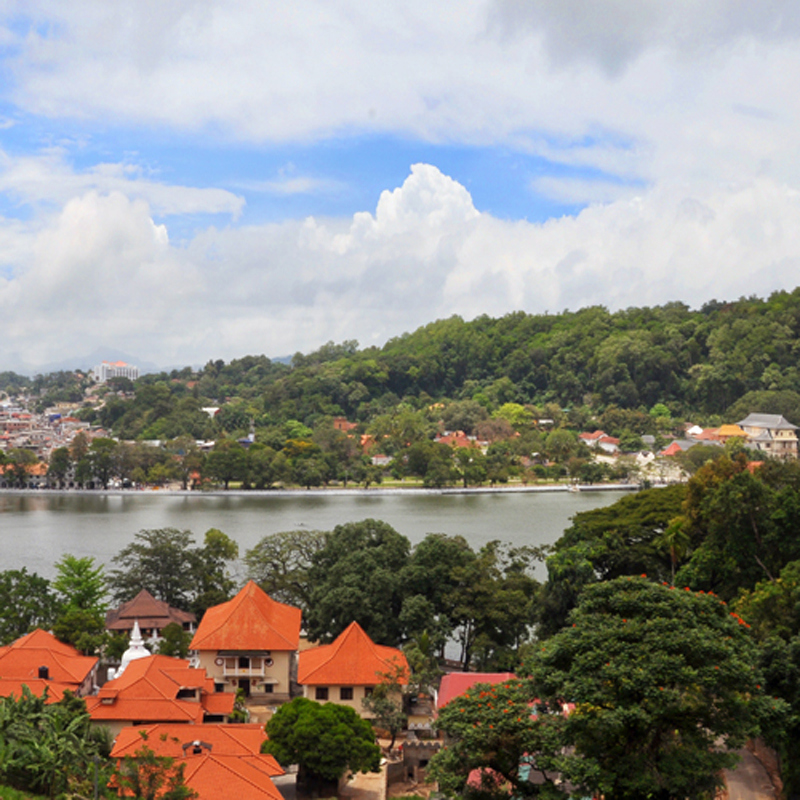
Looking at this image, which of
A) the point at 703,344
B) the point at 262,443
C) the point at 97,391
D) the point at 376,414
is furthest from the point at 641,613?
the point at 97,391

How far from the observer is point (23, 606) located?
61.4ft

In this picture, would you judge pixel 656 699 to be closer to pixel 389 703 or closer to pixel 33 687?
pixel 389 703

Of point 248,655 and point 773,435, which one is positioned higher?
point 773,435

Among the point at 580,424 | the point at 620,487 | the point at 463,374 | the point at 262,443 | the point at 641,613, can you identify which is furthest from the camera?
the point at 463,374

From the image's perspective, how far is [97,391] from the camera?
123812 mm

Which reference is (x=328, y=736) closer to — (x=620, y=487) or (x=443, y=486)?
(x=443, y=486)

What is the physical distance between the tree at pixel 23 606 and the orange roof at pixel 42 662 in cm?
233

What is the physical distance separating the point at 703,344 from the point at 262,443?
45.9 metres

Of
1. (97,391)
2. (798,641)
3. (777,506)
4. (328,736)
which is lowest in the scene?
(328,736)

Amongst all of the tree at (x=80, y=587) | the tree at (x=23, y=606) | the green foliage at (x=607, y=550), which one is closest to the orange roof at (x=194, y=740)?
the green foliage at (x=607, y=550)

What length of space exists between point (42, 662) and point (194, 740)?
4.98m

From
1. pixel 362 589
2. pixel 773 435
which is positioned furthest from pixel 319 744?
pixel 773 435

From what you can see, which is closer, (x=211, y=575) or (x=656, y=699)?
(x=656, y=699)

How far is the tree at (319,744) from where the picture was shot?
484 inches
